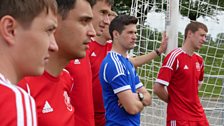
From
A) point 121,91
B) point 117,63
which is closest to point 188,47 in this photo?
point 117,63

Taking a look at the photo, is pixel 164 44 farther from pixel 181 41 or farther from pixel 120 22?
pixel 120 22

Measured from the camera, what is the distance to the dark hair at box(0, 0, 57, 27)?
5.53 ft

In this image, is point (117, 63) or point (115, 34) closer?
point (117, 63)

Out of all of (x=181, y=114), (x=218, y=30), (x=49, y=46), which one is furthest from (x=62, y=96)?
(x=218, y=30)

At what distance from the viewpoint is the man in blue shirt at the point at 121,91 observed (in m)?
3.96

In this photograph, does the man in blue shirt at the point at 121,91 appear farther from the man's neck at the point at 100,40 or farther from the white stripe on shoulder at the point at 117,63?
the man's neck at the point at 100,40

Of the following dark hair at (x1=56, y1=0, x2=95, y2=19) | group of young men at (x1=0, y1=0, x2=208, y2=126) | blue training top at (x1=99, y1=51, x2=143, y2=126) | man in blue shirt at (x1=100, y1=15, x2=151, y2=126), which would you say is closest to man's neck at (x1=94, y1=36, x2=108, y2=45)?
group of young men at (x1=0, y1=0, x2=208, y2=126)

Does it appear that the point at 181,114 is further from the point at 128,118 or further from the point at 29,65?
the point at 29,65

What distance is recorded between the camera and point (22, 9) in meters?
1.70

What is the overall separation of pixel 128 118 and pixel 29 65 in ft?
7.94

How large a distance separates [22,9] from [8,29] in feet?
0.34

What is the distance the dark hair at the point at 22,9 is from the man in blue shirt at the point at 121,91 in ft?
A: 7.43

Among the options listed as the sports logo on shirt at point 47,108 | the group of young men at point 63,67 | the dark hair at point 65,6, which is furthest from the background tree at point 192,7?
the sports logo on shirt at point 47,108

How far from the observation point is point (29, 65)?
68.2 inches
